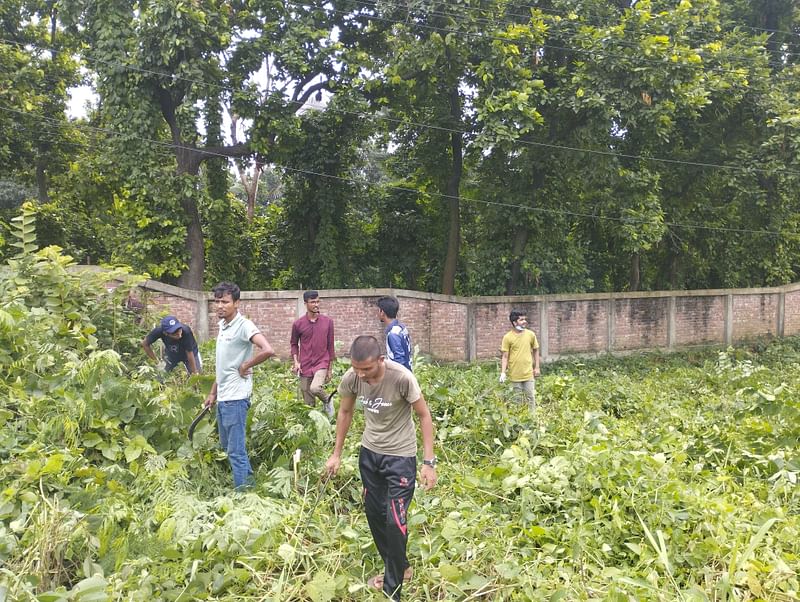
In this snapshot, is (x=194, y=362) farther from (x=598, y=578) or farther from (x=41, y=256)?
(x=598, y=578)

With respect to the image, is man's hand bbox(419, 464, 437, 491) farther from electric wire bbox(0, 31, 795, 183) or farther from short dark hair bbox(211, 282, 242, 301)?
electric wire bbox(0, 31, 795, 183)

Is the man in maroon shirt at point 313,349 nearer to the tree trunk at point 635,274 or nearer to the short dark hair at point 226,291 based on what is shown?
the short dark hair at point 226,291

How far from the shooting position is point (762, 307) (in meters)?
18.1

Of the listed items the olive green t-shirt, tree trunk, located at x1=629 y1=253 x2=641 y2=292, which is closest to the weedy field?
the olive green t-shirt

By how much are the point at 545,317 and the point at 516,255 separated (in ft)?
5.41

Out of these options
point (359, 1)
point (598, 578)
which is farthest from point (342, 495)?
point (359, 1)

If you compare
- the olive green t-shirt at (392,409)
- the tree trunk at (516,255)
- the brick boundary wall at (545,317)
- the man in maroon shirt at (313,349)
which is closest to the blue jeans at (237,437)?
the olive green t-shirt at (392,409)

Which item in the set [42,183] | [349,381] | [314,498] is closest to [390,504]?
[349,381]

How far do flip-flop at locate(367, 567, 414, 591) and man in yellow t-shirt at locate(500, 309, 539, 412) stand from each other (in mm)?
4139

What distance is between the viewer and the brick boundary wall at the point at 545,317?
12.1 metres

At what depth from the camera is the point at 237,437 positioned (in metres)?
5.01

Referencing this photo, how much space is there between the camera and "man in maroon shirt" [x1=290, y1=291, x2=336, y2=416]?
22.9 ft

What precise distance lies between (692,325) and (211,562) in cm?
1606

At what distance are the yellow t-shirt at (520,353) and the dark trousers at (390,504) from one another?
424cm
